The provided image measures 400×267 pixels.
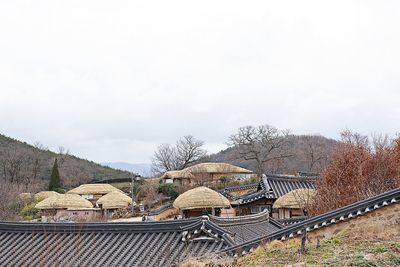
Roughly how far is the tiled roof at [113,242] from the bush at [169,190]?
110 ft

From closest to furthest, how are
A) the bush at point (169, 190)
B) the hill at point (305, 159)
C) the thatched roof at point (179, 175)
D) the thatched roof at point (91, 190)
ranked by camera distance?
the bush at point (169, 190) < the thatched roof at point (91, 190) < the hill at point (305, 159) < the thatched roof at point (179, 175)

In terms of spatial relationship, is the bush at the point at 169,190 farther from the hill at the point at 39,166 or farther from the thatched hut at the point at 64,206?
the hill at the point at 39,166

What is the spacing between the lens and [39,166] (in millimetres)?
74125

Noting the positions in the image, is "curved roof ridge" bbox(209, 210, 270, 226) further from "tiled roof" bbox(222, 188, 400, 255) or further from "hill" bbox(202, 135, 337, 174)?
"hill" bbox(202, 135, 337, 174)

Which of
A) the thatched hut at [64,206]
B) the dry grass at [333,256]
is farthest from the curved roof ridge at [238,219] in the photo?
the thatched hut at [64,206]

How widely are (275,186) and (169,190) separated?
19279 millimetres

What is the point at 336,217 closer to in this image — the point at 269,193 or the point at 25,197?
the point at 269,193

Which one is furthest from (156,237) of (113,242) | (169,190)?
(169,190)

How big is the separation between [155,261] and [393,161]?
1175 cm

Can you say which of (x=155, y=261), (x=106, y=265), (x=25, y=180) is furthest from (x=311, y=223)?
(x=25, y=180)

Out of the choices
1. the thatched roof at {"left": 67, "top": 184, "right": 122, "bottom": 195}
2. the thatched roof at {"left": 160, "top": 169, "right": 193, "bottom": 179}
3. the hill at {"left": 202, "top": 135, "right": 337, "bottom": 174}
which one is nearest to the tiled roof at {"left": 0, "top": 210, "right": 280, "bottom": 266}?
the hill at {"left": 202, "top": 135, "right": 337, "bottom": 174}

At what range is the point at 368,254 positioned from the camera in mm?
6562

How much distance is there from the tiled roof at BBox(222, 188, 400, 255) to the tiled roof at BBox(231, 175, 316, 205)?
19.2 meters

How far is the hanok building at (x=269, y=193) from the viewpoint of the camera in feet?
98.8
